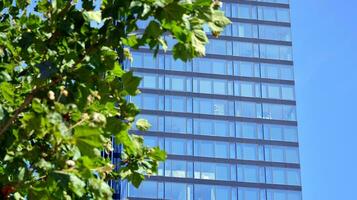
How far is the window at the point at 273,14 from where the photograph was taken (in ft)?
280

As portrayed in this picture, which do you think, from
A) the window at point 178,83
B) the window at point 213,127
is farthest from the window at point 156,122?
the window at point 178,83

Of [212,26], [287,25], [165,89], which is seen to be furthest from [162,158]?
[287,25]

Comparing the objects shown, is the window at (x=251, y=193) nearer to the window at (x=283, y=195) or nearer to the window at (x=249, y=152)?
the window at (x=283, y=195)

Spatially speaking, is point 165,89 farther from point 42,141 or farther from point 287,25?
point 42,141

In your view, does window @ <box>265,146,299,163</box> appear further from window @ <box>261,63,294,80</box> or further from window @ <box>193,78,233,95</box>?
window @ <box>261,63,294,80</box>

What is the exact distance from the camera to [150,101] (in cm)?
7744

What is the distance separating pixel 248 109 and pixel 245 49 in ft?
23.1

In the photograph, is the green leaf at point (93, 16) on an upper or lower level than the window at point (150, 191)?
upper

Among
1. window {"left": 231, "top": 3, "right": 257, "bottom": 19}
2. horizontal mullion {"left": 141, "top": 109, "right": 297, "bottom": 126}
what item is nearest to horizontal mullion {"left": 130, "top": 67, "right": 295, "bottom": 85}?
horizontal mullion {"left": 141, "top": 109, "right": 297, "bottom": 126}

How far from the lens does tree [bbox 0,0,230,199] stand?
555cm

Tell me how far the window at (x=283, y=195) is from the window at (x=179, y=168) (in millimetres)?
8077

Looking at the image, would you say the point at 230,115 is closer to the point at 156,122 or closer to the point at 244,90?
the point at 244,90

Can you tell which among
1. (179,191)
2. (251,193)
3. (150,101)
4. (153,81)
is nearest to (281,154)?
(251,193)

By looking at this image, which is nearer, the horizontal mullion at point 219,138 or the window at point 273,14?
the horizontal mullion at point 219,138
